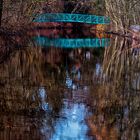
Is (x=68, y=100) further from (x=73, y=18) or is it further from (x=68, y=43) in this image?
(x=73, y=18)

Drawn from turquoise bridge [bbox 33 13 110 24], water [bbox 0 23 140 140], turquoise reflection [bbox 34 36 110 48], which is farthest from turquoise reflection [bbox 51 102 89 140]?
turquoise bridge [bbox 33 13 110 24]

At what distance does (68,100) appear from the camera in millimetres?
11586

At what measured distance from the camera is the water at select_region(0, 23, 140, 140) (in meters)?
8.89

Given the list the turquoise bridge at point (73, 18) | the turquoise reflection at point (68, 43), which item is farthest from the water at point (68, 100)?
the turquoise bridge at point (73, 18)

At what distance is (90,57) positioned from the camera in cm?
2178

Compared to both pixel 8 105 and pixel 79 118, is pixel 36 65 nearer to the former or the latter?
pixel 8 105

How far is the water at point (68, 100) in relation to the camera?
8891 mm

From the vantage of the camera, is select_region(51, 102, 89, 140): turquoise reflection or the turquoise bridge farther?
the turquoise bridge

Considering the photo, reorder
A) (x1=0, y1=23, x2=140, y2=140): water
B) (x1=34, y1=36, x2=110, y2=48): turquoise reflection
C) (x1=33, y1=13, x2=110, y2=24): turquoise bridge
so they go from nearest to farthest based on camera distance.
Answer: (x1=0, y1=23, x2=140, y2=140): water, (x1=34, y1=36, x2=110, y2=48): turquoise reflection, (x1=33, y1=13, x2=110, y2=24): turquoise bridge

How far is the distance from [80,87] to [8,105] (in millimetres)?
3136

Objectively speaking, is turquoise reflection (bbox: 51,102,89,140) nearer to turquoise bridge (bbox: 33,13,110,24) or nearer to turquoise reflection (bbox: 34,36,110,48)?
turquoise reflection (bbox: 34,36,110,48)

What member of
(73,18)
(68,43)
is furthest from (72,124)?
(73,18)

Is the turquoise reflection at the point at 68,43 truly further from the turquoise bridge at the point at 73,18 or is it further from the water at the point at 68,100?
the water at the point at 68,100

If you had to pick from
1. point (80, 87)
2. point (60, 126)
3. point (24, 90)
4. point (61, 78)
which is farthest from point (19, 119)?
point (61, 78)
